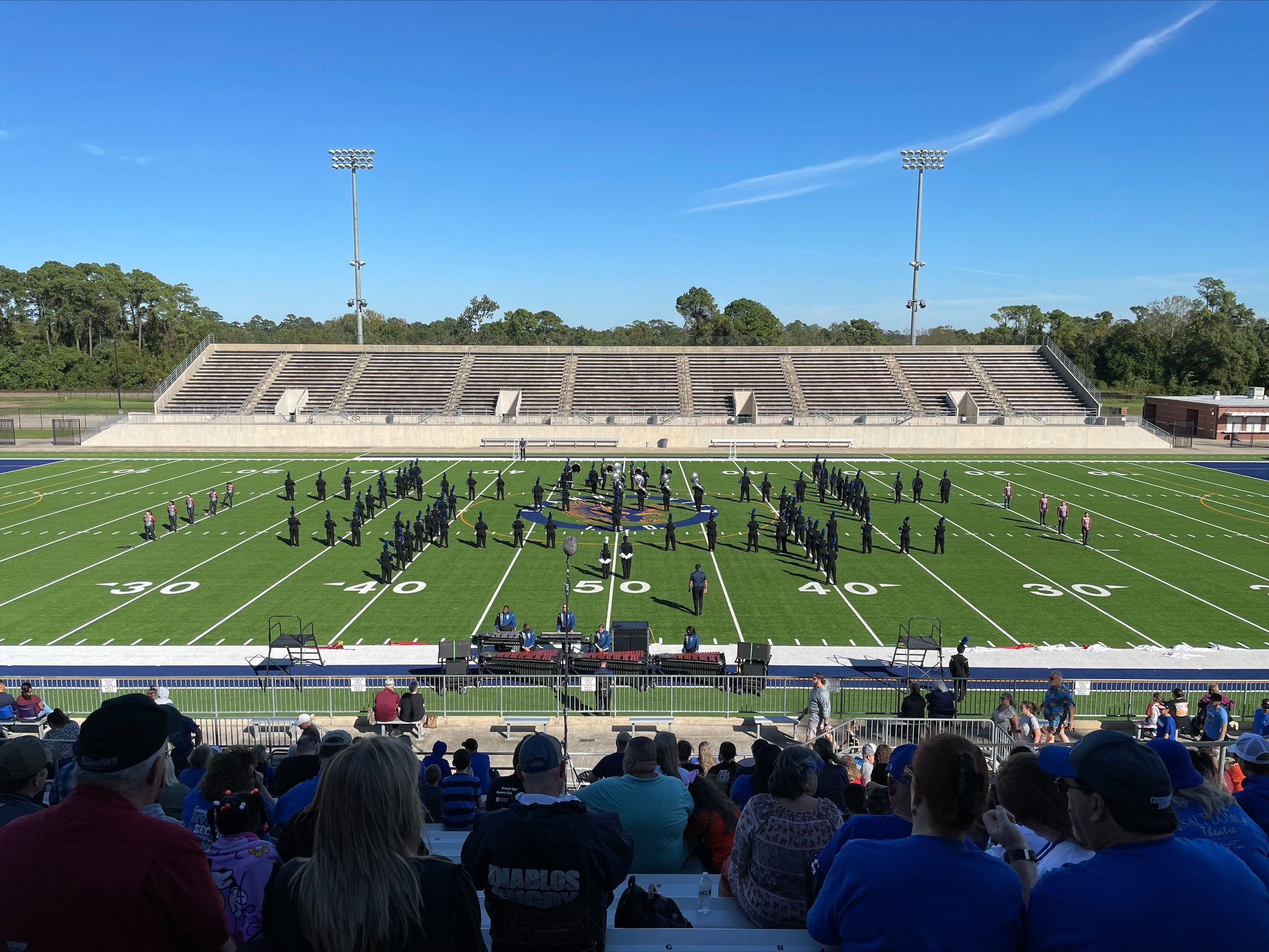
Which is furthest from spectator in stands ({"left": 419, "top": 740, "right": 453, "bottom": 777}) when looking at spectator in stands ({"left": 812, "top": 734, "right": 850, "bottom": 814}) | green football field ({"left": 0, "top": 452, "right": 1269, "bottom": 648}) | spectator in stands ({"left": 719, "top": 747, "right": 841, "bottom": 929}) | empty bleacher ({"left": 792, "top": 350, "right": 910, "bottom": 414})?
empty bleacher ({"left": 792, "top": 350, "right": 910, "bottom": 414})

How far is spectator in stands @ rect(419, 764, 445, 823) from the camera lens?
622cm

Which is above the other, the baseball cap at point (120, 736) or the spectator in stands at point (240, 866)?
the baseball cap at point (120, 736)

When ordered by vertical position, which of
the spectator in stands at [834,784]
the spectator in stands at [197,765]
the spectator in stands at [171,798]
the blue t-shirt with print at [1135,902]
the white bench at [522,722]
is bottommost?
the white bench at [522,722]

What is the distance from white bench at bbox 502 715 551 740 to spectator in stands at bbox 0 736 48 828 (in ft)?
27.4

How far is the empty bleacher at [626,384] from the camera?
55.6m

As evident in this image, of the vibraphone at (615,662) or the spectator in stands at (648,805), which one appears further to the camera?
the vibraphone at (615,662)

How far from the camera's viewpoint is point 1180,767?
3.33m

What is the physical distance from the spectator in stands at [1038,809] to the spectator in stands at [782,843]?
0.71m

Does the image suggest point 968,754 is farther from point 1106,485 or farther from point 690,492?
point 1106,485

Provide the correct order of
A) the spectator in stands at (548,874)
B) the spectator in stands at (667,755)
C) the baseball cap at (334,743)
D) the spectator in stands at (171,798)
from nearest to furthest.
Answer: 1. the spectator in stands at (548,874)
2. the baseball cap at (334,743)
3. the spectator in stands at (171,798)
4. the spectator in stands at (667,755)

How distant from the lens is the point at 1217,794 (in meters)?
3.42

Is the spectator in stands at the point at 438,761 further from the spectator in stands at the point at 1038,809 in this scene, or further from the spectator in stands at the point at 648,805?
the spectator in stands at the point at 1038,809

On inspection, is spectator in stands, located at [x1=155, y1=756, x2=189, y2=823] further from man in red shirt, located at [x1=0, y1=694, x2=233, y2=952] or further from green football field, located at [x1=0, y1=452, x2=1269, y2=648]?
green football field, located at [x1=0, y1=452, x2=1269, y2=648]

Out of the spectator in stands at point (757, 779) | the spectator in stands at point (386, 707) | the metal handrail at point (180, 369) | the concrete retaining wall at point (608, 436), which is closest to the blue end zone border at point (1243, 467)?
the concrete retaining wall at point (608, 436)
